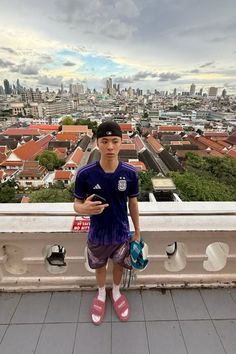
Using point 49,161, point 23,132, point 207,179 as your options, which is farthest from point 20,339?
point 23,132

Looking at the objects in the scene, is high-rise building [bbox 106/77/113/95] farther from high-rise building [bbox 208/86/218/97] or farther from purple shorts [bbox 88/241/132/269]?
purple shorts [bbox 88/241/132/269]

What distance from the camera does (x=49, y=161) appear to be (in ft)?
56.9

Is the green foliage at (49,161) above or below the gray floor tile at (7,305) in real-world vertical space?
below

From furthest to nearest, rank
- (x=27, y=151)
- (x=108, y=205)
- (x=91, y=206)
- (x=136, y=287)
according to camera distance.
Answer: (x=27, y=151), (x=136, y=287), (x=108, y=205), (x=91, y=206)

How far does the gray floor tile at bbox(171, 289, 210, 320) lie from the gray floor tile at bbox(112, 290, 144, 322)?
22 cm

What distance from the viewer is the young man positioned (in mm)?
1029

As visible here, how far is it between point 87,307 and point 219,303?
813mm

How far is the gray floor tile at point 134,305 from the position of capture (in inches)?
51.8

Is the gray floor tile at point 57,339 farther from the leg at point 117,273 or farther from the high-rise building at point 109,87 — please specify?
the high-rise building at point 109,87

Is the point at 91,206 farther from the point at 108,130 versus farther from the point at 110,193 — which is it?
the point at 108,130

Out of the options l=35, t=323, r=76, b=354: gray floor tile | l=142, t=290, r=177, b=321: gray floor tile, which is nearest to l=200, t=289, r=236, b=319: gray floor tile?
l=142, t=290, r=177, b=321: gray floor tile

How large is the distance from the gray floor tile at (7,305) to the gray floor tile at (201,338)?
3.26ft

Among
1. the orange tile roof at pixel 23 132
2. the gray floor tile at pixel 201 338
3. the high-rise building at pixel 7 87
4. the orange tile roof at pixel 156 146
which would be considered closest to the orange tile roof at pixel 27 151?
the orange tile roof at pixel 23 132

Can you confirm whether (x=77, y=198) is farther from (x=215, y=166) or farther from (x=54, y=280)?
(x=215, y=166)
